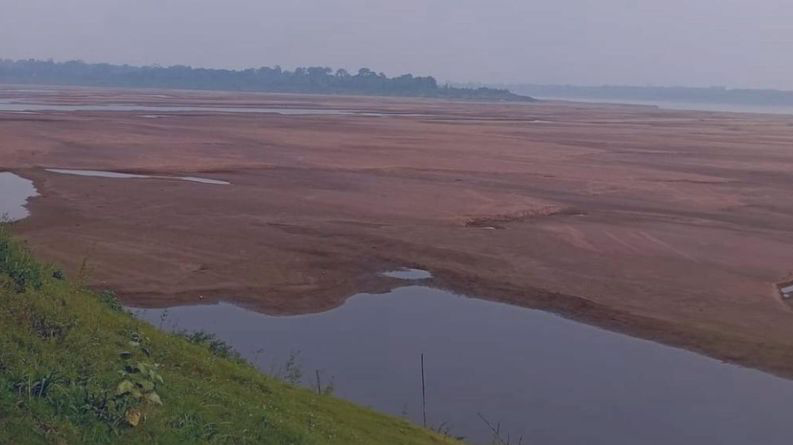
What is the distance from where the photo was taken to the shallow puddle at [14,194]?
26.8 metres

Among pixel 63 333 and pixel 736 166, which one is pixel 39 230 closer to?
pixel 63 333

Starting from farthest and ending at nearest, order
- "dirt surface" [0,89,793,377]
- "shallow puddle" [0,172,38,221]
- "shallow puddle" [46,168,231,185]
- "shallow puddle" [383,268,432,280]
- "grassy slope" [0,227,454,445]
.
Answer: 1. "shallow puddle" [46,168,231,185]
2. "shallow puddle" [0,172,38,221]
3. "shallow puddle" [383,268,432,280]
4. "dirt surface" [0,89,793,377]
5. "grassy slope" [0,227,454,445]

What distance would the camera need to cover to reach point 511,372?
15.9m

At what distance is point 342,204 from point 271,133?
97.3 ft

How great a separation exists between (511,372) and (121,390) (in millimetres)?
9798

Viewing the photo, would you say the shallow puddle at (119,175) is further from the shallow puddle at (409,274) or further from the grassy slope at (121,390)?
the grassy slope at (121,390)

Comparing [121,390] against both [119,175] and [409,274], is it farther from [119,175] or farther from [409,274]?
[119,175]

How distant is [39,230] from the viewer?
80.0ft

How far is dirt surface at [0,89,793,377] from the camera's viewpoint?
65.7ft

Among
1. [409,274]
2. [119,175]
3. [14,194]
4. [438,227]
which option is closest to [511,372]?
[409,274]

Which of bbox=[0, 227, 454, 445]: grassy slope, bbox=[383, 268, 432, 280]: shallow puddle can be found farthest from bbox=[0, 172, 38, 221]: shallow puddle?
bbox=[0, 227, 454, 445]: grassy slope

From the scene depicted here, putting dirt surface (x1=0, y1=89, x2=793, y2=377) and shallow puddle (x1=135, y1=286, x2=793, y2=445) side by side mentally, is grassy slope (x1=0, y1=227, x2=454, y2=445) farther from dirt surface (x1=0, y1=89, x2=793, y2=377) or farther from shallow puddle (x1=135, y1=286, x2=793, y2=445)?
dirt surface (x1=0, y1=89, x2=793, y2=377)

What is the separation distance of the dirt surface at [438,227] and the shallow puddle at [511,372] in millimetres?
809

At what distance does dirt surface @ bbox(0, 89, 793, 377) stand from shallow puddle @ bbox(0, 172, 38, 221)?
1.89 ft
